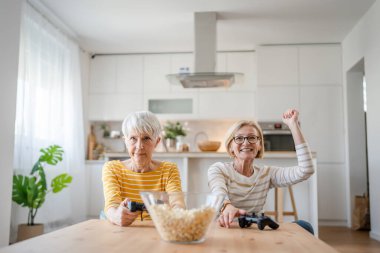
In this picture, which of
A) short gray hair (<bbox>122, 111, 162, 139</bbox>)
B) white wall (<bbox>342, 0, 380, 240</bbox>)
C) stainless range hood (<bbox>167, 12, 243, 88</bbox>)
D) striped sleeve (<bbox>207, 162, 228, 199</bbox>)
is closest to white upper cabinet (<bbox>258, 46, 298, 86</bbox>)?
stainless range hood (<bbox>167, 12, 243, 88</bbox>)

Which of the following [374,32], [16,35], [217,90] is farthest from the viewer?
[217,90]

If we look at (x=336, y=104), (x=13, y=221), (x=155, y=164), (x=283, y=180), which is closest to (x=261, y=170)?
(x=283, y=180)

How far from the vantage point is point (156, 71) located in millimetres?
6637

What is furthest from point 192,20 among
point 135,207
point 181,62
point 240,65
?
point 135,207

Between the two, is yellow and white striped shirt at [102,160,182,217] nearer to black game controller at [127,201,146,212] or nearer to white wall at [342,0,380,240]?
black game controller at [127,201,146,212]

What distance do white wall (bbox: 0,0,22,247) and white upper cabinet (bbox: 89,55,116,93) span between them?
323 cm

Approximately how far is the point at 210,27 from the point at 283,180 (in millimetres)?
3507

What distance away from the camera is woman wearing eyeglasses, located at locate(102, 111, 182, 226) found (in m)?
1.61

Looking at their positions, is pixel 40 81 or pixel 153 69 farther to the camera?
pixel 153 69

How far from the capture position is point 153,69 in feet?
21.8

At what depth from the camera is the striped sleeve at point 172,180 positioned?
1690 mm

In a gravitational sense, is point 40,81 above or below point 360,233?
above

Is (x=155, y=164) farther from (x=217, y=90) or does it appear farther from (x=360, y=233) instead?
(x=217, y=90)

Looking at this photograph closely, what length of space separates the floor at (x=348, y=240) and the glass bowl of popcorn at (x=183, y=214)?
3.02m
